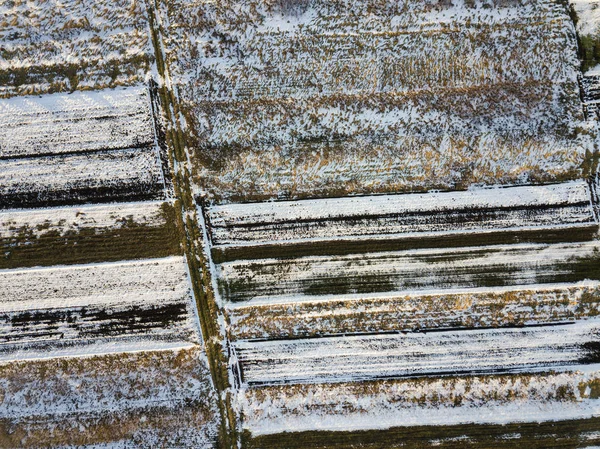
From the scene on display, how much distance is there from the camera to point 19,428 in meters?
6.95

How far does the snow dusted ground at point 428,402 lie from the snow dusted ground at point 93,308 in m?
2.29

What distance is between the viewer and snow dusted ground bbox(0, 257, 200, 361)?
22.9ft

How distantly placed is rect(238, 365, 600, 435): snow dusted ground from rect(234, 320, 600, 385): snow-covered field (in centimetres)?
18

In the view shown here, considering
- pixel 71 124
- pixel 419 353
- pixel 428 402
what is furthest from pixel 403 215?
pixel 71 124

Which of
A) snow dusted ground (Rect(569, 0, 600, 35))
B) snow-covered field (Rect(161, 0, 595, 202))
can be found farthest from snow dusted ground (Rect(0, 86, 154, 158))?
snow dusted ground (Rect(569, 0, 600, 35))

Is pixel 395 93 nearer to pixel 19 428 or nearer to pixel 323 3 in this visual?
pixel 323 3

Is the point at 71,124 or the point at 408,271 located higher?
the point at 71,124

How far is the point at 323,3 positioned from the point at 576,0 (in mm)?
4460

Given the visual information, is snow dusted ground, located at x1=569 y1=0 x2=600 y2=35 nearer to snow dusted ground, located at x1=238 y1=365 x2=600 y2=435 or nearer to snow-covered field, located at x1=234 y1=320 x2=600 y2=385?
snow-covered field, located at x1=234 y1=320 x2=600 y2=385

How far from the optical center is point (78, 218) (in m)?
6.97

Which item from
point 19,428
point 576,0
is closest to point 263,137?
point 576,0

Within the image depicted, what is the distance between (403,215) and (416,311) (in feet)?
5.68

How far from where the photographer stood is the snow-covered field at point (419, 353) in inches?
271

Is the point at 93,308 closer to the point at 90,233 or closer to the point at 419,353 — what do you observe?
the point at 90,233
